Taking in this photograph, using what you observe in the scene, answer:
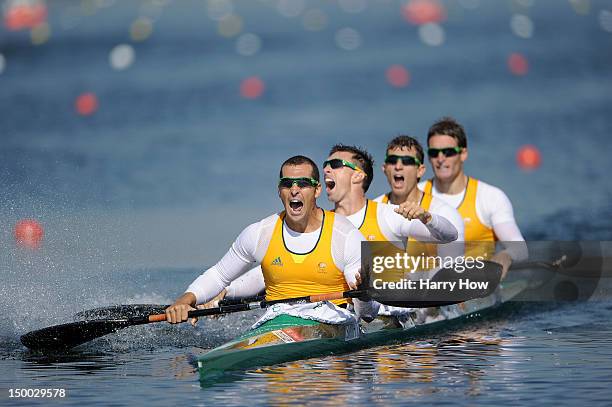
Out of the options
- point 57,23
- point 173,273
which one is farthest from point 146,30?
point 173,273

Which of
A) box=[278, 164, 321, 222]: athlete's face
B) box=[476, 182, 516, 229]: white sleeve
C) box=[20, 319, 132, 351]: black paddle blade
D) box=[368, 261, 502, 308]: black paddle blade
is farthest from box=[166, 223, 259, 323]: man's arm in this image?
box=[476, 182, 516, 229]: white sleeve

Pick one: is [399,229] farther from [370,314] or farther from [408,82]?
[408,82]

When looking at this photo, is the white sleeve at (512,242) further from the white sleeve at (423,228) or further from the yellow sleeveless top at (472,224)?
the white sleeve at (423,228)

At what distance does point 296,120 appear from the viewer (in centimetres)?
4153

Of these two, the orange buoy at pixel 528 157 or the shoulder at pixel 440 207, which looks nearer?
the shoulder at pixel 440 207

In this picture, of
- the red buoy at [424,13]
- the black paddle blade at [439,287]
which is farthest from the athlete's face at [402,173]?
the red buoy at [424,13]

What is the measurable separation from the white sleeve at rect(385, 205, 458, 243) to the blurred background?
218 inches

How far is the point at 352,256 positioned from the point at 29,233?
10.1 metres

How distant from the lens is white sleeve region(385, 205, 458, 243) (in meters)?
14.5

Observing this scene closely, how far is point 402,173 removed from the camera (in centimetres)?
1606

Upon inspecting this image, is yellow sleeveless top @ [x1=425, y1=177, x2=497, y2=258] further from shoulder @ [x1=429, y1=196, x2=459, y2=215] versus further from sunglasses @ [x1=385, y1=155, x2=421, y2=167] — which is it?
sunglasses @ [x1=385, y1=155, x2=421, y2=167]

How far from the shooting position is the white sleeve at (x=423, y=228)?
570 inches

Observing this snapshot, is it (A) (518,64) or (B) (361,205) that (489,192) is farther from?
(A) (518,64)

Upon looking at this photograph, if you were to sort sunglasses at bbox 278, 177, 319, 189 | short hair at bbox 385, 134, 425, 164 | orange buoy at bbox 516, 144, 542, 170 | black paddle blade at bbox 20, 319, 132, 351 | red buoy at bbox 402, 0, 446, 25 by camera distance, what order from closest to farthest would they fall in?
sunglasses at bbox 278, 177, 319, 189 → black paddle blade at bbox 20, 319, 132, 351 → short hair at bbox 385, 134, 425, 164 → orange buoy at bbox 516, 144, 542, 170 → red buoy at bbox 402, 0, 446, 25
